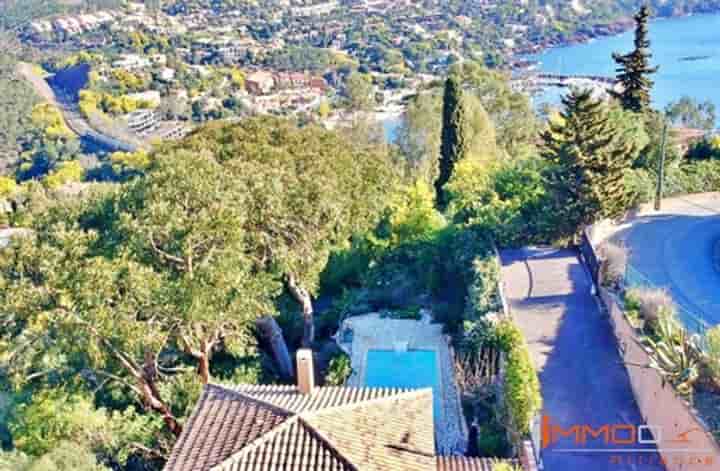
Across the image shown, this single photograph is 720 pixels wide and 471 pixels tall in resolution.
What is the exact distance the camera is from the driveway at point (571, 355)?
9422 millimetres

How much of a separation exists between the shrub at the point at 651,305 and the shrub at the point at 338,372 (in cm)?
493

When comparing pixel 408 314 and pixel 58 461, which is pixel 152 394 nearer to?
pixel 58 461

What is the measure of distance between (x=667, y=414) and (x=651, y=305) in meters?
2.14

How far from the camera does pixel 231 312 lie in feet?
36.5

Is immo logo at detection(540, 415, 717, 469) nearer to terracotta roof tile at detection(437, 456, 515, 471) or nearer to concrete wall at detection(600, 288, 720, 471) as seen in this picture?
concrete wall at detection(600, 288, 720, 471)

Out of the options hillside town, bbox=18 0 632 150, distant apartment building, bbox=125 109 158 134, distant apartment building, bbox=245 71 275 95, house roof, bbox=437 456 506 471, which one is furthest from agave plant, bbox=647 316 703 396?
distant apartment building, bbox=245 71 275 95

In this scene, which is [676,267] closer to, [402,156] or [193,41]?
[402,156]

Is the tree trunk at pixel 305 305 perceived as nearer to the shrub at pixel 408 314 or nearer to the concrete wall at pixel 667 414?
the shrub at pixel 408 314

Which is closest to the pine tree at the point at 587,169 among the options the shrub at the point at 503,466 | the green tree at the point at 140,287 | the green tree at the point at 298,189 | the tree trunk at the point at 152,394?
the green tree at the point at 298,189

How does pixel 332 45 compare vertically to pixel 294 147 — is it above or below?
below

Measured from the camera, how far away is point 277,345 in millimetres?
14383

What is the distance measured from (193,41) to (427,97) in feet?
334

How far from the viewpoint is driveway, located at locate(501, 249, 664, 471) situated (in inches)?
371

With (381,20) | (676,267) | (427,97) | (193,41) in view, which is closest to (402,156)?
(427,97)
